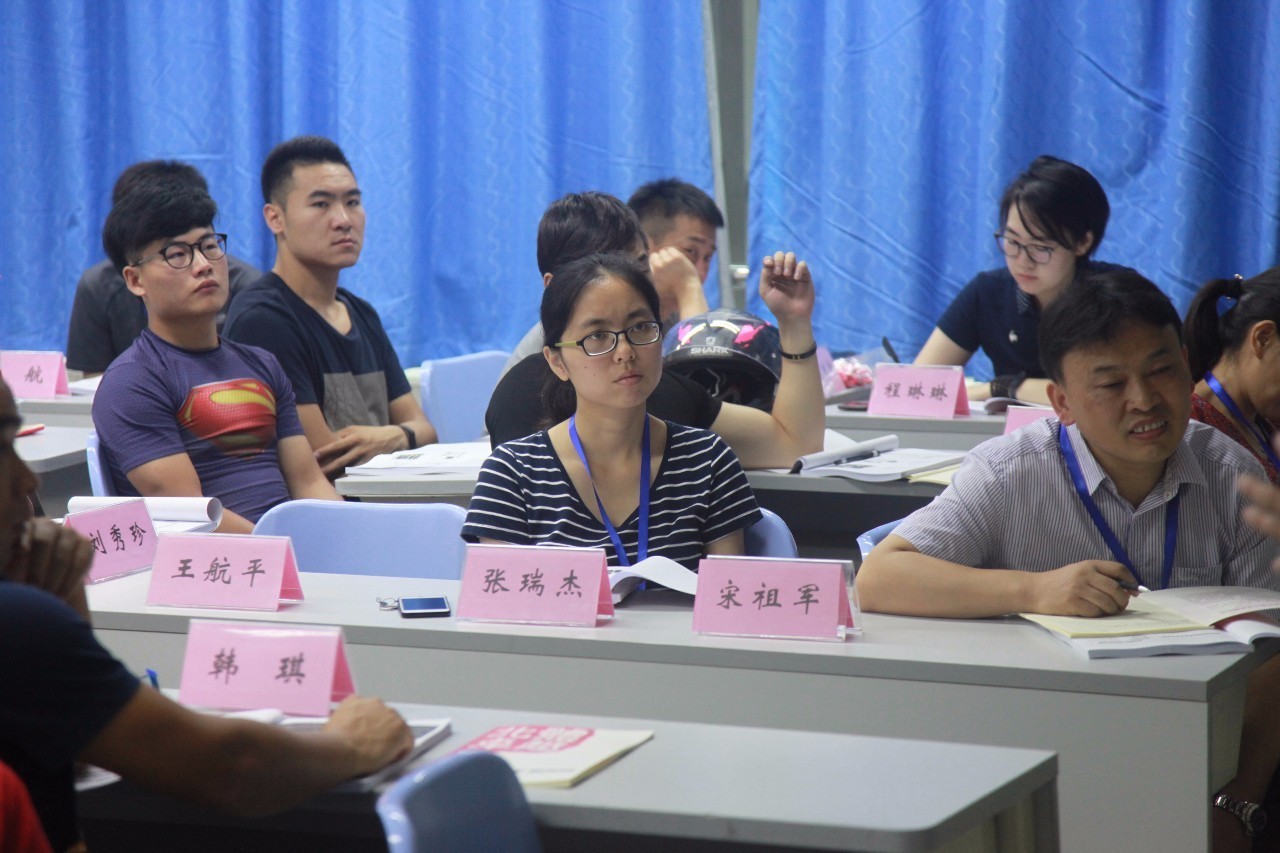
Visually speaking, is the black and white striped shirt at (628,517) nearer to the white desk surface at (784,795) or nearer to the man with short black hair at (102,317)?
the white desk surface at (784,795)

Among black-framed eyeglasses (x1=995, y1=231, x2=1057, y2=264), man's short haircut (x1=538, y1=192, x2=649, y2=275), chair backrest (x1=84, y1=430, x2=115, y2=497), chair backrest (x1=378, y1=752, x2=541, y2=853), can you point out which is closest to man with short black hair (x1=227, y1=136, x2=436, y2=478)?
chair backrest (x1=84, y1=430, x2=115, y2=497)

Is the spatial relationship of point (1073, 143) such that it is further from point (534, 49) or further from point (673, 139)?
point (534, 49)

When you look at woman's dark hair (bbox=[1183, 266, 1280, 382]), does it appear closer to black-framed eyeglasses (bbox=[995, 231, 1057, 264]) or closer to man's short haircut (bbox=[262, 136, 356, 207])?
black-framed eyeglasses (bbox=[995, 231, 1057, 264])

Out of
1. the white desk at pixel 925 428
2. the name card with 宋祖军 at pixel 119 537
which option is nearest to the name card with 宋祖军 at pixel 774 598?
the name card with 宋祖军 at pixel 119 537

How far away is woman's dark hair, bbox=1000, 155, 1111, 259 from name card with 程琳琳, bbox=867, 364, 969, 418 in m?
0.42

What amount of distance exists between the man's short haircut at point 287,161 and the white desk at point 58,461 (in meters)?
0.78

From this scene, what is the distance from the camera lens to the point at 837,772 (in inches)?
49.8

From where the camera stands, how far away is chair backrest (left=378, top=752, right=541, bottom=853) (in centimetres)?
108

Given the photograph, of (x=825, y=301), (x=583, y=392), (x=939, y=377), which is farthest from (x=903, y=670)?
(x=825, y=301)

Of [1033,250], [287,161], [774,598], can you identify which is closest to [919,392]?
[1033,250]

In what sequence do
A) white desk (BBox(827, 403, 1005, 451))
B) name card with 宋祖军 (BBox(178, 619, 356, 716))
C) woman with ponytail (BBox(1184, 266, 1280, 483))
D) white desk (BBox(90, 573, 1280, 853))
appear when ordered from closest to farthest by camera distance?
name card with 宋祖军 (BBox(178, 619, 356, 716)) → white desk (BBox(90, 573, 1280, 853)) → woman with ponytail (BBox(1184, 266, 1280, 483)) → white desk (BBox(827, 403, 1005, 451))

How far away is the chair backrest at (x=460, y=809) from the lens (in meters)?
1.08

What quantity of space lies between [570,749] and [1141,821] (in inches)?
29.3

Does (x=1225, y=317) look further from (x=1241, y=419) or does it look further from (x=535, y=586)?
(x=535, y=586)
